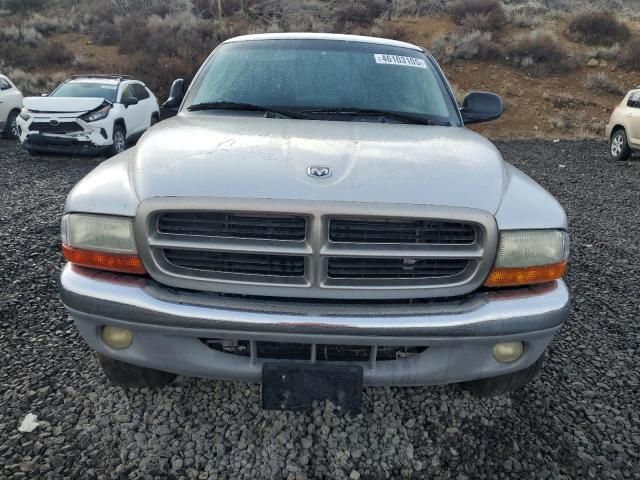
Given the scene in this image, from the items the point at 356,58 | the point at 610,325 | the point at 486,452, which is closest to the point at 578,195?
the point at 610,325

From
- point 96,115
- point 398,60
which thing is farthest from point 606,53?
point 398,60

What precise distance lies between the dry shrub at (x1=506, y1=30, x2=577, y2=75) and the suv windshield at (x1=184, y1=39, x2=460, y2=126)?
19015 millimetres

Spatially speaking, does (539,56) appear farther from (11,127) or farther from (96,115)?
(11,127)

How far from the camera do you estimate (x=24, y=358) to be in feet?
9.61

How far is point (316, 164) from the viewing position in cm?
212

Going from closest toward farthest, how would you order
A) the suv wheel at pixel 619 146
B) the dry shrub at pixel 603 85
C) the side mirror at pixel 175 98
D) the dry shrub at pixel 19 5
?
the side mirror at pixel 175 98, the suv wheel at pixel 619 146, the dry shrub at pixel 603 85, the dry shrub at pixel 19 5

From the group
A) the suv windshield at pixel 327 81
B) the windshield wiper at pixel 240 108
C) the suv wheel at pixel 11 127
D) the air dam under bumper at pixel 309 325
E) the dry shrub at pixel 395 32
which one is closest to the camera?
the air dam under bumper at pixel 309 325

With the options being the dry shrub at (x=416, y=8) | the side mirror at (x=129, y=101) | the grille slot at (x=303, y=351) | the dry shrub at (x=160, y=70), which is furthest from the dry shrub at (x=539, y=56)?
the grille slot at (x=303, y=351)

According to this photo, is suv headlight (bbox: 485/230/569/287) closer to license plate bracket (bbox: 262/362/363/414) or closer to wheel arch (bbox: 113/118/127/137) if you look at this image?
license plate bracket (bbox: 262/362/363/414)

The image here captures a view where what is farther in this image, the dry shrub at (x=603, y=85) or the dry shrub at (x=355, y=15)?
the dry shrub at (x=355, y=15)

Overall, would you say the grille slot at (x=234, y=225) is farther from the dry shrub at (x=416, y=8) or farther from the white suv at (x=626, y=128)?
the dry shrub at (x=416, y=8)

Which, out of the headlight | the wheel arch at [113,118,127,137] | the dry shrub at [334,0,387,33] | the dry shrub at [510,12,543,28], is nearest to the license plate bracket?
the headlight

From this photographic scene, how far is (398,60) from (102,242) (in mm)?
2331

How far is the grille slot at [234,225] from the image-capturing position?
1938 millimetres
